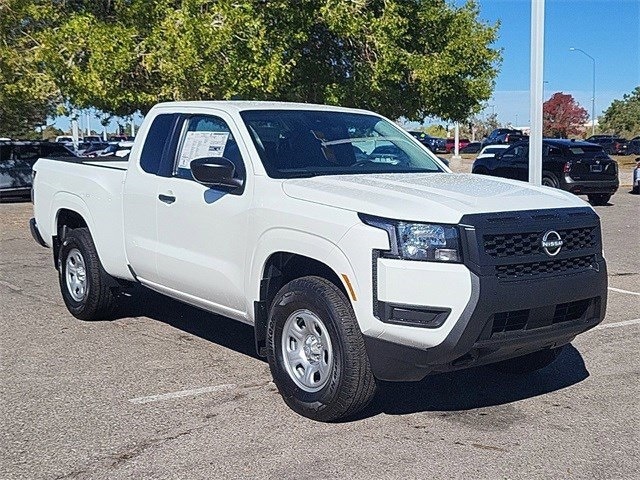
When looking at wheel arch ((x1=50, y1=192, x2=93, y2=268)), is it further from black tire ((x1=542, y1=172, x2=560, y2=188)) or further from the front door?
black tire ((x1=542, y1=172, x2=560, y2=188))

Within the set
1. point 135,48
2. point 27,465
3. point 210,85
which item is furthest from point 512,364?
point 135,48

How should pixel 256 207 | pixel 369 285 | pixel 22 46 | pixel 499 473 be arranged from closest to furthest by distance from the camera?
pixel 499 473, pixel 369 285, pixel 256 207, pixel 22 46

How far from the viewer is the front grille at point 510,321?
14.8 feet

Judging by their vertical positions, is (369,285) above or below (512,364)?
above

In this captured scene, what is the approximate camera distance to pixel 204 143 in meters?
6.08

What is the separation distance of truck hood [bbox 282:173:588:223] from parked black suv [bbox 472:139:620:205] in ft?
47.1

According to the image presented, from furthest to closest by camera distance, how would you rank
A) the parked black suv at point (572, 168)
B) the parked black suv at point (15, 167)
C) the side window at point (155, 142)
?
the parked black suv at point (15, 167) < the parked black suv at point (572, 168) < the side window at point (155, 142)

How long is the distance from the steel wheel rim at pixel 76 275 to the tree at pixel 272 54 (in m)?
6.96

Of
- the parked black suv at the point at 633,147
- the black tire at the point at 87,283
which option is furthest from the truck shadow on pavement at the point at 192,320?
the parked black suv at the point at 633,147

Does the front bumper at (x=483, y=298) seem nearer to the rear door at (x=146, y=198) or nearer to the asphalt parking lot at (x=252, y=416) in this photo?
the asphalt parking lot at (x=252, y=416)

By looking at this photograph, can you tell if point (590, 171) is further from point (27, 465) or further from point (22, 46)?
point (27, 465)

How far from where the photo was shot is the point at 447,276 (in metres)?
4.36

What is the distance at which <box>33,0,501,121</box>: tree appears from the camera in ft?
46.4

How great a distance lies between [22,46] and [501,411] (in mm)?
14829
